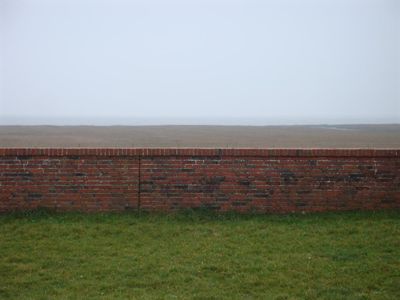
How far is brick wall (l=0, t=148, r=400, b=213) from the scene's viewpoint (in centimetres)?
761

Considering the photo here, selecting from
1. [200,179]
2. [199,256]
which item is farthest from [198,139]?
[199,256]

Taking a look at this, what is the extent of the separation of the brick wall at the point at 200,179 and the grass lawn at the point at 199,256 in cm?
27

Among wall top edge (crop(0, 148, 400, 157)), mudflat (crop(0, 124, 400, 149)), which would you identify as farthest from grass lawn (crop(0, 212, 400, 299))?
mudflat (crop(0, 124, 400, 149))

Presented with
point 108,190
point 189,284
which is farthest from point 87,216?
point 189,284

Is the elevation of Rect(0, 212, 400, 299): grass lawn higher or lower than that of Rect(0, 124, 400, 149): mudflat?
Answer: lower

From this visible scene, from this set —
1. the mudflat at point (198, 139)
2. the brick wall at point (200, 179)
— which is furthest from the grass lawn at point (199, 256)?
the mudflat at point (198, 139)

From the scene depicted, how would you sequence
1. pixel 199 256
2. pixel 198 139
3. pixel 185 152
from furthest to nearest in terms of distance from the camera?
pixel 198 139 < pixel 185 152 < pixel 199 256

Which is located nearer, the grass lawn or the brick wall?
the grass lawn

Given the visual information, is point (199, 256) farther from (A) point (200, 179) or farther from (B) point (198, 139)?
(B) point (198, 139)

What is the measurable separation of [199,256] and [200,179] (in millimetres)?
2228

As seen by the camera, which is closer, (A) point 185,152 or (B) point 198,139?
(A) point 185,152

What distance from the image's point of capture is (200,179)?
7746 millimetres

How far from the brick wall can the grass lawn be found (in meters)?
0.27

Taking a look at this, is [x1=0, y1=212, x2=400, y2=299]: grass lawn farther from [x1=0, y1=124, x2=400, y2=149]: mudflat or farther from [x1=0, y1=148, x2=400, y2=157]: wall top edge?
[x1=0, y1=124, x2=400, y2=149]: mudflat
